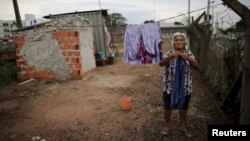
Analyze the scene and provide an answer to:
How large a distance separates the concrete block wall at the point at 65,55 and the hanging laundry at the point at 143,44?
2.77 meters

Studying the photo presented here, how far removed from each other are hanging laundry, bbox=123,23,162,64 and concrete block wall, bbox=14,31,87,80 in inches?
109

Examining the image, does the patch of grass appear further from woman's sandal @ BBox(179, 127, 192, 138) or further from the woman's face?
the woman's face

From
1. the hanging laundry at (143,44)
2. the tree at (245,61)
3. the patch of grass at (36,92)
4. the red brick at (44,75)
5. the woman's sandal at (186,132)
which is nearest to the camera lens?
the tree at (245,61)

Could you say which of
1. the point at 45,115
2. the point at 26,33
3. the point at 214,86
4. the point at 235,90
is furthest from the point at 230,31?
the point at 26,33

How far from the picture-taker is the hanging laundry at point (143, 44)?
5.39m

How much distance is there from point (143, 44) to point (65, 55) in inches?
134

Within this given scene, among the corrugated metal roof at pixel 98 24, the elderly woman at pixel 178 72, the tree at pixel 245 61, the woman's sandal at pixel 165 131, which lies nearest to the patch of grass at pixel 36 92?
the woman's sandal at pixel 165 131

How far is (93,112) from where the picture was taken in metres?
5.00

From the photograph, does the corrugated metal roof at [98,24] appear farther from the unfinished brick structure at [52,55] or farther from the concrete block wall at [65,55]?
the concrete block wall at [65,55]

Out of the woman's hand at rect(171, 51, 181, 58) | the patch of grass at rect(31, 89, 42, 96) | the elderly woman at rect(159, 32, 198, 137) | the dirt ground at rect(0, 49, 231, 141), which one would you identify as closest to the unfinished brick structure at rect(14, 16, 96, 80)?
the dirt ground at rect(0, 49, 231, 141)

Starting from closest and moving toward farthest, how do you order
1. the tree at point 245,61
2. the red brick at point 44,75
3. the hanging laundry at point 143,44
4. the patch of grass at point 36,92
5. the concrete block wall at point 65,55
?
the tree at point 245,61 < the hanging laundry at point 143,44 < the patch of grass at point 36,92 < the concrete block wall at point 65,55 < the red brick at point 44,75

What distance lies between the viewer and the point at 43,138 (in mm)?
3930
